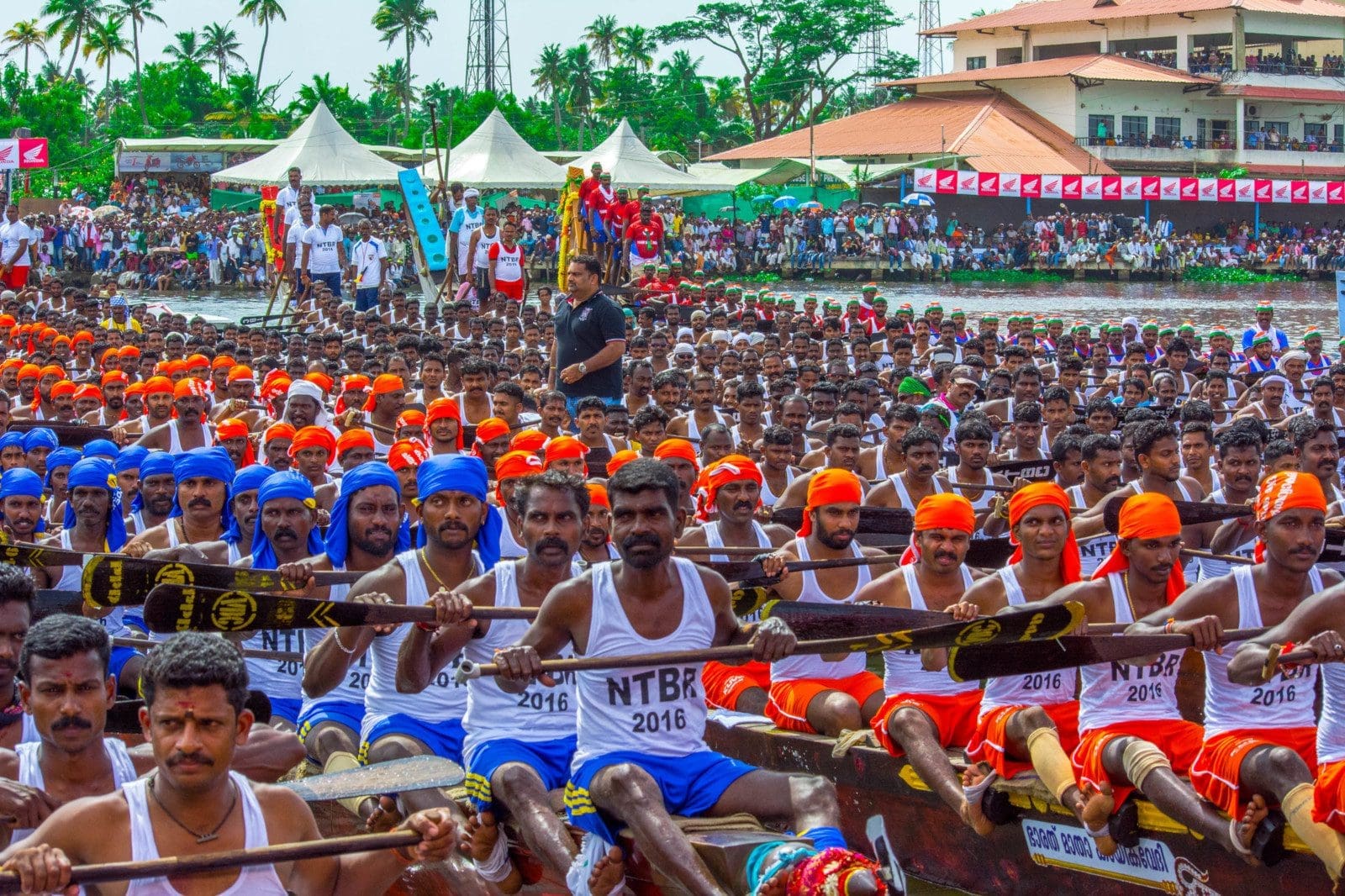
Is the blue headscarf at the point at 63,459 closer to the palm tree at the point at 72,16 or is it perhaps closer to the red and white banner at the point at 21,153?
the red and white banner at the point at 21,153

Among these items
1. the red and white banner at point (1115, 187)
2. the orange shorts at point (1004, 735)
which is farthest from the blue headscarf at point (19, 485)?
the red and white banner at point (1115, 187)

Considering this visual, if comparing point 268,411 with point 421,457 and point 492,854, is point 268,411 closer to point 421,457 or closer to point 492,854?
point 421,457

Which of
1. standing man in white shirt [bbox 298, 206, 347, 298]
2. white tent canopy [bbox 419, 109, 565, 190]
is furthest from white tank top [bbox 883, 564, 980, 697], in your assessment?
white tent canopy [bbox 419, 109, 565, 190]

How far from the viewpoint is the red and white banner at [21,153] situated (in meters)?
28.7

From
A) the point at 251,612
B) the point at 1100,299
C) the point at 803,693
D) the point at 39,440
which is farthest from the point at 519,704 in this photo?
the point at 1100,299

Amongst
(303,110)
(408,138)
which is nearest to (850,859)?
(408,138)

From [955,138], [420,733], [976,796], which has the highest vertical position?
[955,138]

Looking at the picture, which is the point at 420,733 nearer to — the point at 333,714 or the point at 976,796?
the point at 333,714

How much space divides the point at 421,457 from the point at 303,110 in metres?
56.1

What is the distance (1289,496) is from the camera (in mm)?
6020

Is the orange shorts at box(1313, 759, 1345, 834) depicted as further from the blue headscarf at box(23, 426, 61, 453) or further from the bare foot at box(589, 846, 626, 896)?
the blue headscarf at box(23, 426, 61, 453)

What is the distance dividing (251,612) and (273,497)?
1.87 metres

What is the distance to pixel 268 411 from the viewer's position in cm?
1432

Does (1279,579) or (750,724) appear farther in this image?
(750,724)
